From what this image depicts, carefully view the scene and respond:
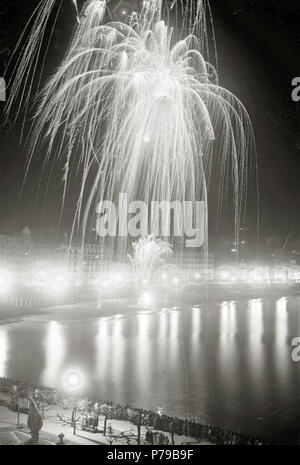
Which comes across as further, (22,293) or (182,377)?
(22,293)

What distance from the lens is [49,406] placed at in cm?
1128

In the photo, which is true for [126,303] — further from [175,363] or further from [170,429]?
[170,429]

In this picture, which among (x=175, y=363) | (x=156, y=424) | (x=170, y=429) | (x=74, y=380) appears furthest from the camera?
(x=175, y=363)

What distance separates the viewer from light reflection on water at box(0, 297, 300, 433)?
13125 millimetres

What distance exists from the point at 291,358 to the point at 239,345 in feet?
11.5

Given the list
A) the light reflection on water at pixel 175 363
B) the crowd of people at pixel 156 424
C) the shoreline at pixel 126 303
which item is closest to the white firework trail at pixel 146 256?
the shoreline at pixel 126 303

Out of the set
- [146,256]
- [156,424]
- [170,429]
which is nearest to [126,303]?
[146,256]

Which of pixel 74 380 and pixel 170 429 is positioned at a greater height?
pixel 170 429

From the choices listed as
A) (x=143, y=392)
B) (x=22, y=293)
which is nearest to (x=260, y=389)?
(x=143, y=392)

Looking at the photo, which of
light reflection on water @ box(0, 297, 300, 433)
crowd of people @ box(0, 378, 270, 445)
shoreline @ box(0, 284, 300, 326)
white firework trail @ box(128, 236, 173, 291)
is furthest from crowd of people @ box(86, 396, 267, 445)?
white firework trail @ box(128, 236, 173, 291)

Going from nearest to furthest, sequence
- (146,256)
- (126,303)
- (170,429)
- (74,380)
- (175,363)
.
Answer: (170,429) < (74,380) < (175,363) < (126,303) < (146,256)

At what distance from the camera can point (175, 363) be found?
60.5ft
